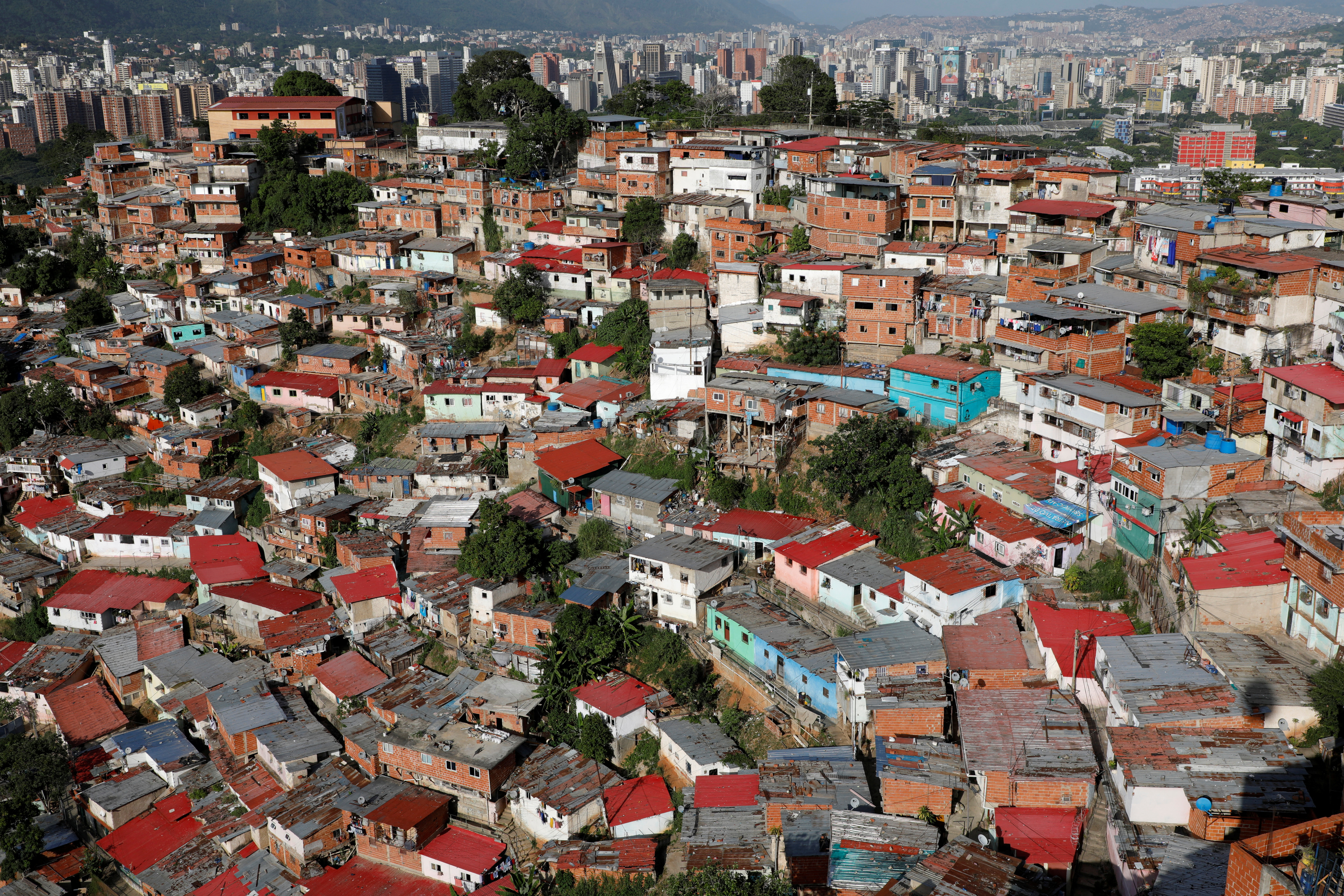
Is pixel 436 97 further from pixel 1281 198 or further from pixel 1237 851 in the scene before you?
pixel 1237 851

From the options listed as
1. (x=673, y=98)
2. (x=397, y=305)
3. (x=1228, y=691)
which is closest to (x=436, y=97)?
(x=673, y=98)

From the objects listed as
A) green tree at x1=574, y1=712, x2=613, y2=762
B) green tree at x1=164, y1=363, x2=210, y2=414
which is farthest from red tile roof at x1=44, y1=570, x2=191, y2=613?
green tree at x1=574, y1=712, x2=613, y2=762

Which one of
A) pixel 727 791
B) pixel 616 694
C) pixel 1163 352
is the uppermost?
pixel 1163 352

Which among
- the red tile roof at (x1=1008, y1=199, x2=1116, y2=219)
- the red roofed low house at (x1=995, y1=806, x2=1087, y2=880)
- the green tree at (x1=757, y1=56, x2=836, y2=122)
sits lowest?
the red roofed low house at (x1=995, y1=806, x2=1087, y2=880)

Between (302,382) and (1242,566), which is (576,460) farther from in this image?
(1242,566)

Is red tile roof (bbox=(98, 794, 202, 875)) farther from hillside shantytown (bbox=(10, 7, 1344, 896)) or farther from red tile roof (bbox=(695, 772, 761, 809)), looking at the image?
red tile roof (bbox=(695, 772, 761, 809))

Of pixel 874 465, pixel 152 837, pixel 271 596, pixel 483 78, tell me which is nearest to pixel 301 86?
pixel 483 78
